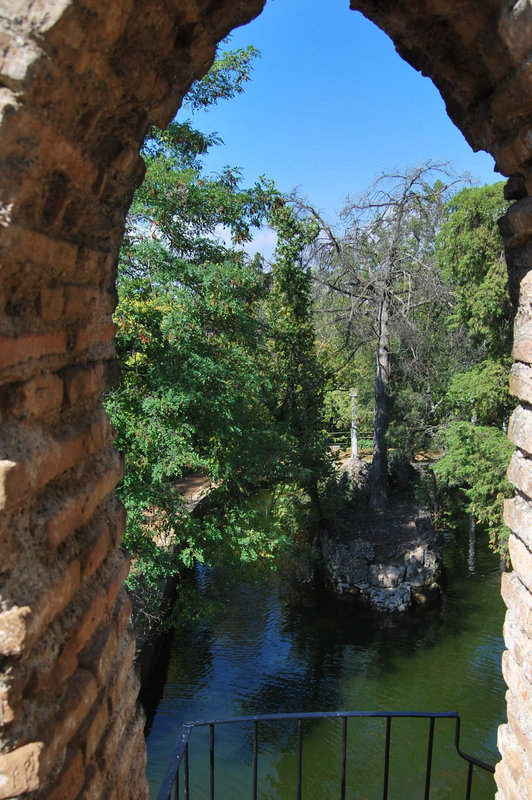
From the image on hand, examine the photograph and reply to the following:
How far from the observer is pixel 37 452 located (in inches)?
59.3

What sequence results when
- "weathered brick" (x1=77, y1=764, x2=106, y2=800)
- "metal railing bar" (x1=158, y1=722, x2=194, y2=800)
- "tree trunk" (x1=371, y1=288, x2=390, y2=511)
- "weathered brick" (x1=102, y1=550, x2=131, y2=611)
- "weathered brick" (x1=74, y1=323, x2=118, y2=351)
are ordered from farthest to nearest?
"tree trunk" (x1=371, y1=288, x2=390, y2=511) → "metal railing bar" (x1=158, y1=722, x2=194, y2=800) → "weathered brick" (x1=102, y1=550, x2=131, y2=611) → "weathered brick" (x1=74, y1=323, x2=118, y2=351) → "weathered brick" (x1=77, y1=764, x2=106, y2=800)

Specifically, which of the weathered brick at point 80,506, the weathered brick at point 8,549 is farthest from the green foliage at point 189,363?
the weathered brick at point 8,549

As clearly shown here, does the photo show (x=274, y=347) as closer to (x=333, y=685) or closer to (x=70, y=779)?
(x=333, y=685)

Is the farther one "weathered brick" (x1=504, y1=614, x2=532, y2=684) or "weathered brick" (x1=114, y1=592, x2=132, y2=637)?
"weathered brick" (x1=504, y1=614, x2=532, y2=684)

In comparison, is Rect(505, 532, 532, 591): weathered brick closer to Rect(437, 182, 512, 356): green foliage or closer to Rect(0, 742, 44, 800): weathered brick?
Rect(0, 742, 44, 800): weathered brick

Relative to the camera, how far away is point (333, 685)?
8.23 meters

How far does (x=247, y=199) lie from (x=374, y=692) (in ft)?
22.4

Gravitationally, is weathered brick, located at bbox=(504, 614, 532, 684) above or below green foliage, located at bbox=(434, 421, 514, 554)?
above

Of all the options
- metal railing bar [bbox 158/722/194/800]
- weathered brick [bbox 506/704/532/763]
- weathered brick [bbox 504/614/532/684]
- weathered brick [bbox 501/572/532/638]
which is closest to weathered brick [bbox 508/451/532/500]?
weathered brick [bbox 501/572/532/638]

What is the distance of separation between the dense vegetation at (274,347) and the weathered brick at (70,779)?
16.1ft

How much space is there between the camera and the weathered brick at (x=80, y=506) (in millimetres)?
1573

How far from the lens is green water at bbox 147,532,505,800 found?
20.8ft

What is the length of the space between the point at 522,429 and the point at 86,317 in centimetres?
161

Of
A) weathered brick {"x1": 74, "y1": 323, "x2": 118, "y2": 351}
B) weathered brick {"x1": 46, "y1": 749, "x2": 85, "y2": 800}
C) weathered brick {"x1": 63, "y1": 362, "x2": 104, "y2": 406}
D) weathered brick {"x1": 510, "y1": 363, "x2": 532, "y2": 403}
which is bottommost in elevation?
weathered brick {"x1": 46, "y1": 749, "x2": 85, "y2": 800}
